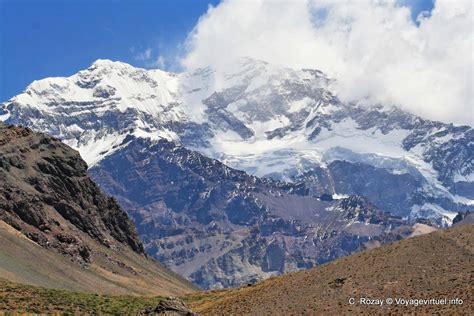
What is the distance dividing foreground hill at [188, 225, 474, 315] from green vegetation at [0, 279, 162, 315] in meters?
10.4

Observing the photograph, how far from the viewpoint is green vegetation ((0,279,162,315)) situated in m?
105

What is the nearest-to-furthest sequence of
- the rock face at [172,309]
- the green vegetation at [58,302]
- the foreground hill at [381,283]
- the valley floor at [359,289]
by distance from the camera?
the foreground hill at [381,283] → the valley floor at [359,289] → the rock face at [172,309] → the green vegetation at [58,302]

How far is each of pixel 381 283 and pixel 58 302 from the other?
40.6m

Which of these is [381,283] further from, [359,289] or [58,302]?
[58,302]

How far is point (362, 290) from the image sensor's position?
3701 inches

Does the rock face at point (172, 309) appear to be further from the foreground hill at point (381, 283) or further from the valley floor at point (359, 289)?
the valley floor at point (359, 289)

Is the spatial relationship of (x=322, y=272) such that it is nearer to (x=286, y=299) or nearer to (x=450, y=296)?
(x=286, y=299)

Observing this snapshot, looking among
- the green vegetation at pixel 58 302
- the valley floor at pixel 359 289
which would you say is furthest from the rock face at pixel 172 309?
the green vegetation at pixel 58 302

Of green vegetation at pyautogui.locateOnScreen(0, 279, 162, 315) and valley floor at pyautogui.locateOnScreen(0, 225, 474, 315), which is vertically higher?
green vegetation at pyautogui.locateOnScreen(0, 279, 162, 315)

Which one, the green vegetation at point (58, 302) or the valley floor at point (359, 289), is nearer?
the valley floor at point (359, 289)

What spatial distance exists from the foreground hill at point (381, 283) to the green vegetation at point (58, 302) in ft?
34.2

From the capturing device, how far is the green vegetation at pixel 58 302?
105250 millimetres

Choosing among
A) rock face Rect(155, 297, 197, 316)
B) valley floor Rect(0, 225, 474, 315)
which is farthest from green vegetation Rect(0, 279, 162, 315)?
rock face Rect(155, 297, 197, 316)

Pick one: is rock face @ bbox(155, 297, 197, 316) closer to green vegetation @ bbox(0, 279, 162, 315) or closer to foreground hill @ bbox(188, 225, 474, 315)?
foreground hill @ bbox(188, 225, 474, 315)
